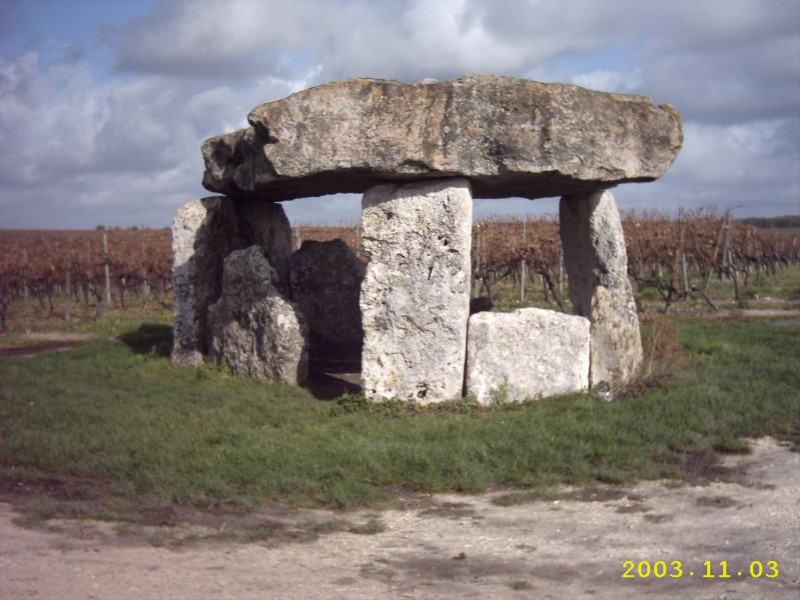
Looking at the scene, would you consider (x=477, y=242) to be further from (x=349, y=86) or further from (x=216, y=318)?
(x=349, y=86)

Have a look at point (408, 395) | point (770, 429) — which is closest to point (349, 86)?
point (408, 395)

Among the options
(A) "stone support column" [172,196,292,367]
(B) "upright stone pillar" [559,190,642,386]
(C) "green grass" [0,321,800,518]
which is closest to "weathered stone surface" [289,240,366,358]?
(A) "stone support column" [172,196,292,367]

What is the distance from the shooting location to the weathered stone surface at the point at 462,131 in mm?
7668

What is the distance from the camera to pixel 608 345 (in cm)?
848

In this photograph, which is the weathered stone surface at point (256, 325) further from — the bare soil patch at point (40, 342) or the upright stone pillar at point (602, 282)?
the bare soil patch at point (40, 342)

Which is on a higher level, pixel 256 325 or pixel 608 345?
pixel 256 325

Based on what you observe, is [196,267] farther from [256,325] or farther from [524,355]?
[524,355]

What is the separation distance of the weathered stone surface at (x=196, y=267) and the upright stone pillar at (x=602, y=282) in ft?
15.8

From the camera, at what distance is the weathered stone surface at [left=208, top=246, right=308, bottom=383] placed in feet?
30.4

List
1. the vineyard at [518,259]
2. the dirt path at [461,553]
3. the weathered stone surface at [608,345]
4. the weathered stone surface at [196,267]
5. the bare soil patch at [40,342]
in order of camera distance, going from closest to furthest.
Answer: the dirt path at [461,553]
the weathered stone surface at [608,345]
the weathered stone surface at [196,267]
the bare soil patch at [40,342]
the vineyard at [518,259]

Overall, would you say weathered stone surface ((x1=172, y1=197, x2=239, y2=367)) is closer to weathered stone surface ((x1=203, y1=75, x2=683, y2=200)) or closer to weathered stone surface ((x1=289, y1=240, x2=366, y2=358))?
weathered stone surface ((x1=289, y1=240, x2=366, y2=358))

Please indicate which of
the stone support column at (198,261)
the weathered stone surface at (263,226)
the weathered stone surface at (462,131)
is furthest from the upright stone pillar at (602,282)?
the weathered stone surface at (263,226)

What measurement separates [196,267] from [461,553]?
7069mm

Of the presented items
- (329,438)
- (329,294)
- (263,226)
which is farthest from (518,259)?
(329,438)
